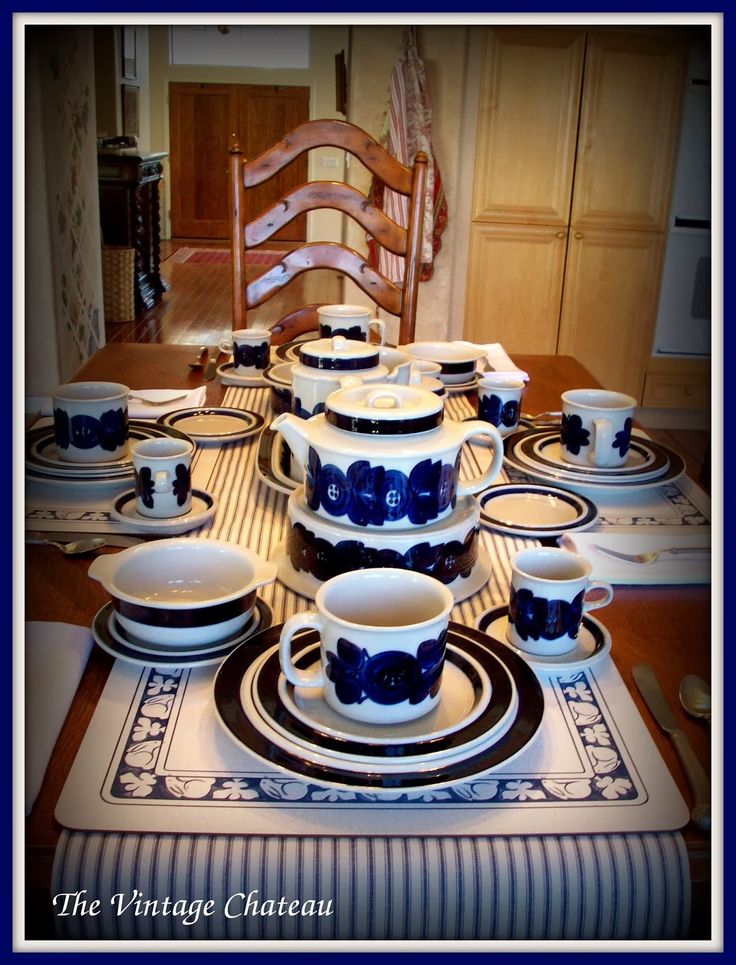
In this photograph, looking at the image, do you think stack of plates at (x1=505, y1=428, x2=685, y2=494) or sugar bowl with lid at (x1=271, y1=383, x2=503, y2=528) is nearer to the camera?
sugar bowl with lid at (x1=271, y1=383, x2=503, y2=528)

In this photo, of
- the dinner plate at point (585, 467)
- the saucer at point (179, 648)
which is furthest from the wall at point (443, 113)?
the saucer at point (179, 648)

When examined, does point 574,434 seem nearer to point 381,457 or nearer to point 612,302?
point 381,457

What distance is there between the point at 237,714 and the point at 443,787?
0.14 meters

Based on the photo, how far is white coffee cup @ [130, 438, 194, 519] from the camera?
2.86ft

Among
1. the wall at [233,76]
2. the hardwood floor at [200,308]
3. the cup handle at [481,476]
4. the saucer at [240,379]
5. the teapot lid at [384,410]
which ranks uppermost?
the wall at [233,76]

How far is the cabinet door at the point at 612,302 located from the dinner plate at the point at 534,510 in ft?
7.41

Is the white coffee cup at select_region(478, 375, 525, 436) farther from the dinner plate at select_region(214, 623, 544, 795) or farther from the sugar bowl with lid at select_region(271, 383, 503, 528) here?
the dinner plate at select_region(214, 623, 544, 795)

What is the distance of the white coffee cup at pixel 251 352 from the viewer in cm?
139

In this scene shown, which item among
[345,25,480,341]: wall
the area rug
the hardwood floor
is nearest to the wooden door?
the area rug

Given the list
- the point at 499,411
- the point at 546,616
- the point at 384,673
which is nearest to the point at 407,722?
the point at 384,673

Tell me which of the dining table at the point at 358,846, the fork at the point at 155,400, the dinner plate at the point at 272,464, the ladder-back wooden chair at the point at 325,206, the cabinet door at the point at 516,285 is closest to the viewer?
the dining table at the point at 358,846

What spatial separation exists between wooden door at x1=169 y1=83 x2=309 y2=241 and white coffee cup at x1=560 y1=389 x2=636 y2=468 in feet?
20.8

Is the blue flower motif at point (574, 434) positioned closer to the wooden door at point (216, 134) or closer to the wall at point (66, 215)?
the wall at point (66, 215)

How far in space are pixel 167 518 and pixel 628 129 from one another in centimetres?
257
